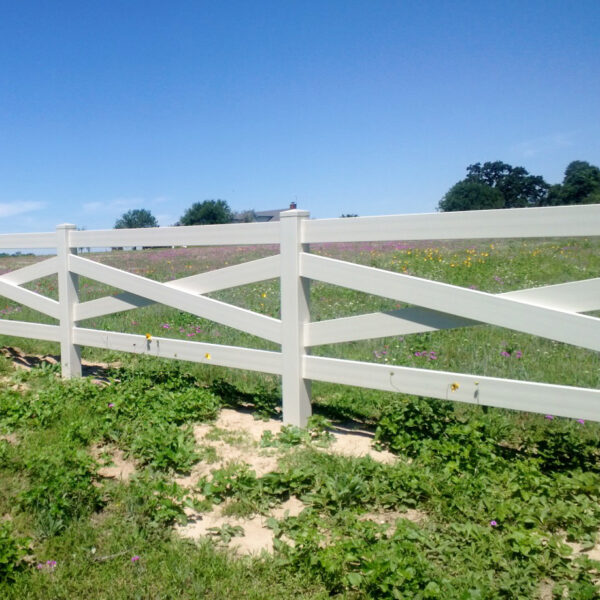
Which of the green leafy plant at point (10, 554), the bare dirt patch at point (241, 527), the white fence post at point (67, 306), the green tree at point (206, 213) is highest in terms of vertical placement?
the green tree at point (206, 213)

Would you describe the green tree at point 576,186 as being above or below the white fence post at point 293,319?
above

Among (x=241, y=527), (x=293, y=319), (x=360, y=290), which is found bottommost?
(x=241, y=527)

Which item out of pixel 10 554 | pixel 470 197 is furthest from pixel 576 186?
pixel 10 554

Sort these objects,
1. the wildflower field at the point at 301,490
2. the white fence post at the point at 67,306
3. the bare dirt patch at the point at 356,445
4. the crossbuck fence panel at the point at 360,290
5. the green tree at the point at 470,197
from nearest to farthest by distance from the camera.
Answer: the wildflower field at the point at 301,490 < the crossbuck fence panel at the point at 360,290 < the bare dirt patch at the point at 356,445 < the white fence post at the point at 67,306 < the green tree at the point at 470,197

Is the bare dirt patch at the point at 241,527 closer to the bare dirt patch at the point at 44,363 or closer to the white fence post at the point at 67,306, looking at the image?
the bare dirt patch at the point at 44,363

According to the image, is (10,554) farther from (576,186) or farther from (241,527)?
(576,186)

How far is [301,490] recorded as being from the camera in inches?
128

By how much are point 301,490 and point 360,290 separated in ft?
4.40

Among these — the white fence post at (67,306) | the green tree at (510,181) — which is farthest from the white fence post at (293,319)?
the green tree at (510,181)

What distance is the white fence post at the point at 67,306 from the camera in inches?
224

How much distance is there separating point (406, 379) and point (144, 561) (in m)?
1.95

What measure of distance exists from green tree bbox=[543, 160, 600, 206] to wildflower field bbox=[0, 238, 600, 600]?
43.4 m

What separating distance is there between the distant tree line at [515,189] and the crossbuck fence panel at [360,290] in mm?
36036

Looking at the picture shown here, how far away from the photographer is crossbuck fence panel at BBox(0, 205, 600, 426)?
324cm
